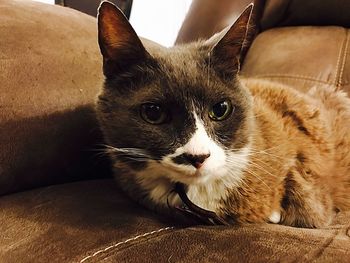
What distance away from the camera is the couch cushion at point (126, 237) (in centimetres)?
74

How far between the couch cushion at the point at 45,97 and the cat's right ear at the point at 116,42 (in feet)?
0.66

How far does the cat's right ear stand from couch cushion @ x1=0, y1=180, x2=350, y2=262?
29 cm

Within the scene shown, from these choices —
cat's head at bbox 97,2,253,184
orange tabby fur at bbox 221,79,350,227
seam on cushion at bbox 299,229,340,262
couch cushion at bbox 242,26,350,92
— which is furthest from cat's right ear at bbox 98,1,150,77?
couch cushion at bbox 242,26,350,92

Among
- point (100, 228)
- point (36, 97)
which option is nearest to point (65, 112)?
point (36, 97)

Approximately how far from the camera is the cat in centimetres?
84

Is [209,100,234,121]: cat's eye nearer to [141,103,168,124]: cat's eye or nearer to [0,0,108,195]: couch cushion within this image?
[141,103,168,124]: cat's eye

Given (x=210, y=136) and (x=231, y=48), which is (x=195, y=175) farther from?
(x=231, y=48)

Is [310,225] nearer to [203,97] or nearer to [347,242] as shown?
[347,242]

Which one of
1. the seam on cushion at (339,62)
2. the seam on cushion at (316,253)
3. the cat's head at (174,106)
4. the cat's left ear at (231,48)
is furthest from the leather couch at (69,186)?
the seam on cushion at (339,62)

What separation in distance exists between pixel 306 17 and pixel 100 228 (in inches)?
46.7

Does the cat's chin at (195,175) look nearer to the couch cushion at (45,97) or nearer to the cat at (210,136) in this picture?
the cat at (210,136)

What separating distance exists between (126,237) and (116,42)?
36cm

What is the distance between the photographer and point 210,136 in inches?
33.3

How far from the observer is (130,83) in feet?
2.96
